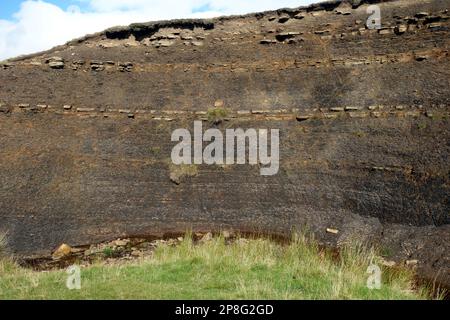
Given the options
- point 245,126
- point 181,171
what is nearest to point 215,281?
point 181,171

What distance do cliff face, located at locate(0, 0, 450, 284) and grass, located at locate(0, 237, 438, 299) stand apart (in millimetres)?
5351

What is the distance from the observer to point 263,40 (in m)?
26.2

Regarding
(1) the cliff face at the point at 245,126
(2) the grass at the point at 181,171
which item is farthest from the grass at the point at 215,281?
(2) the grass at the point at 181,171

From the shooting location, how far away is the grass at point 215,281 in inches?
340

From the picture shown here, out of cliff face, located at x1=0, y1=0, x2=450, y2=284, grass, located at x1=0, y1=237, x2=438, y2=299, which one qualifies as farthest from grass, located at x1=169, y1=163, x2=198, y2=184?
grass, located at x1=0, y1=237, x2=438, y2=299

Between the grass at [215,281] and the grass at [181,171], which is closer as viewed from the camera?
the grass at [215,281]

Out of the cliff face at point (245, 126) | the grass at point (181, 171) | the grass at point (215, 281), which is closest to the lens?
the grass at point (215, 281)

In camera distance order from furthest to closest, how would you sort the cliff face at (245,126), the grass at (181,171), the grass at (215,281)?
1. the grass at (181,171)
2. the cliff face at (245,126)
3. the grass at (215,281)

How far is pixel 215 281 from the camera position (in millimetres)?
9688

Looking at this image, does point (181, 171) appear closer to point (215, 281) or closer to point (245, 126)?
point (245, 126)

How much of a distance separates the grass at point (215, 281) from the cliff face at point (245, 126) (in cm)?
535

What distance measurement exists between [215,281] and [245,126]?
1423cm

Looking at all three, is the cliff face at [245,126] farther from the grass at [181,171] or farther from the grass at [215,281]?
the grass at [215,281]

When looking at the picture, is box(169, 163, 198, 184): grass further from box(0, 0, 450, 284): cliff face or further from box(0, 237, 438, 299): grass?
box(0, 237, 438, 299): grass
